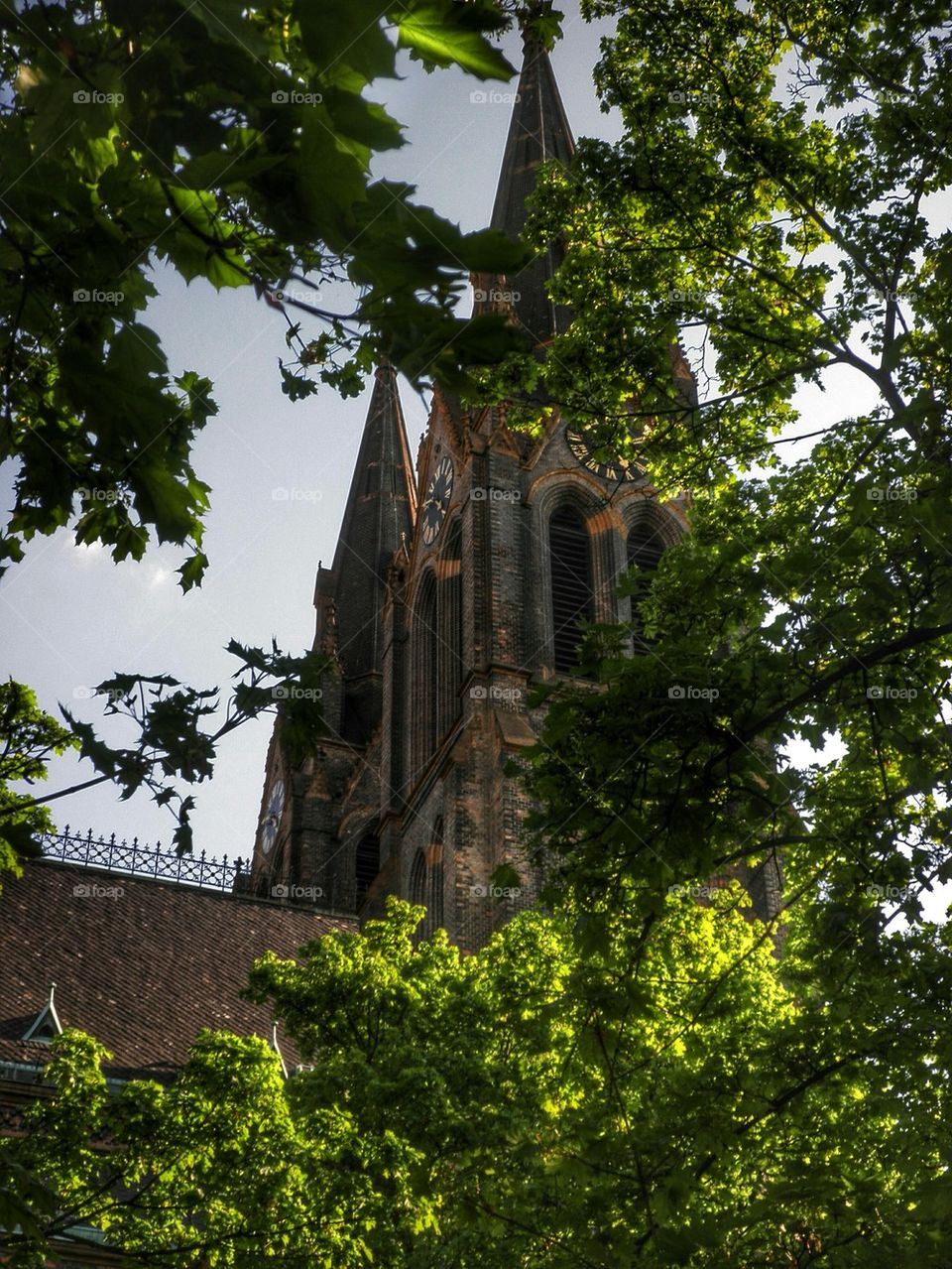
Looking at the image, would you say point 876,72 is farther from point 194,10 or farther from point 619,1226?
point 194,10

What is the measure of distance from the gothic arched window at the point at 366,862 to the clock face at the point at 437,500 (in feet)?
30.0

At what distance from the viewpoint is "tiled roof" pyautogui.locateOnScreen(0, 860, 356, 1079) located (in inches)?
940

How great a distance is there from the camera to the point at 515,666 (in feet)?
105

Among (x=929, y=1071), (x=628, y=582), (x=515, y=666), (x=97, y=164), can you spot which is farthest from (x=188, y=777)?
(x=515, y=666)

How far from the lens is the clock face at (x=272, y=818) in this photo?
4747 cm

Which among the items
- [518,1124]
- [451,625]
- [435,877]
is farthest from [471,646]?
[518,1124]

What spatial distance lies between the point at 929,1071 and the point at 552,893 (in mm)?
2735

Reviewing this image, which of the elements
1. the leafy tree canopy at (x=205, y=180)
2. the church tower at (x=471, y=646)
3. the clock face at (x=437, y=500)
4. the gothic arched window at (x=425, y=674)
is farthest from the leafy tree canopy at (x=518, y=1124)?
the clock face at (x=437, y=500)

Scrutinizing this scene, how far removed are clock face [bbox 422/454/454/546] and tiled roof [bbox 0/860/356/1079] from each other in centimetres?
1170

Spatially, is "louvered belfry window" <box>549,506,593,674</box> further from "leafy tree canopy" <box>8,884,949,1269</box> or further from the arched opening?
"leafy tree canopy" <box>8,884,949,1269</box>

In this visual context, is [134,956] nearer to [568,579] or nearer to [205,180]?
[568,579]

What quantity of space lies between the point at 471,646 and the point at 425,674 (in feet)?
16.7

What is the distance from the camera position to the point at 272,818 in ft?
159

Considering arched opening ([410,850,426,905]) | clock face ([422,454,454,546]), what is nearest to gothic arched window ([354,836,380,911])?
arched opening ([410,850,426,905])
